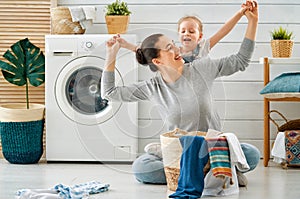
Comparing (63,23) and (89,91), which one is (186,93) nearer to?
(89,91)

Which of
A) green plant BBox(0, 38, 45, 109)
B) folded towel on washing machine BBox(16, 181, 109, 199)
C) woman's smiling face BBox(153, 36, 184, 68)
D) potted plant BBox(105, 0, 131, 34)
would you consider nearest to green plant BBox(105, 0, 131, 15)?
potted plant BBox(105, 0, 131, 34)

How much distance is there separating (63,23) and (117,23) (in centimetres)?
37

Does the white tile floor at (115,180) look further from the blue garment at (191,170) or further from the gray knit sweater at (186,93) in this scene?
the gray knit sweater at (186,93)

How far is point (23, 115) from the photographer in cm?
433

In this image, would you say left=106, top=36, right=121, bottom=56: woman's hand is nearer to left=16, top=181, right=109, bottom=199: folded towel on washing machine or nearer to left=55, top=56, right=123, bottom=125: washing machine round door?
left=55, top=56, right=123, bottom=125: washing machine round door

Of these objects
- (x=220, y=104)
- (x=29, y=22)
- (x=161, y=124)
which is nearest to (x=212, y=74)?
(x=220, y=104)

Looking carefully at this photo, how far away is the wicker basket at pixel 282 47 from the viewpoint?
171 inches

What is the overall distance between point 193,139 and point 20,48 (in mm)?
1814

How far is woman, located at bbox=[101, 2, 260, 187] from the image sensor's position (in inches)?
111

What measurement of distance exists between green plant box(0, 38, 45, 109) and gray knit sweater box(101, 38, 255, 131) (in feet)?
5.28

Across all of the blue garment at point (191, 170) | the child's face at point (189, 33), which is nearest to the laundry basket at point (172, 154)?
the blue garment at point (191, 170)

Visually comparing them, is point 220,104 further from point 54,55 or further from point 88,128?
point 54,55

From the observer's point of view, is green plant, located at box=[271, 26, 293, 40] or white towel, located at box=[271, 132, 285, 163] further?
green plant, located at box=[271, 26, 293, 40]

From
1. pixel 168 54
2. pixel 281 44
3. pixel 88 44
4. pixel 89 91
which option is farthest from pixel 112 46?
pixel 281 44
